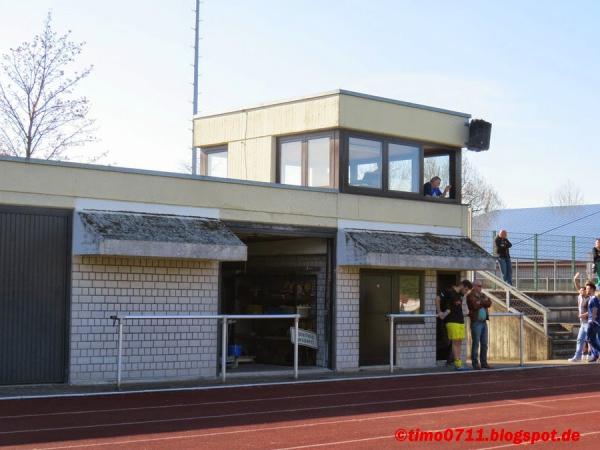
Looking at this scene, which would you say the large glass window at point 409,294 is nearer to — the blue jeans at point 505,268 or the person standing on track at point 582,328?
the person standing on track at point 582,328

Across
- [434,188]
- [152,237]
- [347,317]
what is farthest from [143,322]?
[434,188]

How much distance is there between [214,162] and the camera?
24766 millimetres

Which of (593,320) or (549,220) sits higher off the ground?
(549,220)

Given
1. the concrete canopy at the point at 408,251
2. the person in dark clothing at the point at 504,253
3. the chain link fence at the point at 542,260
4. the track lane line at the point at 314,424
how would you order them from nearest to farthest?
the track lane line at the point at 314,424
the concrete canopy at the point at 408,251
the person in dark clothing at the point at 504,253
the chain link fence at the point at 542,260

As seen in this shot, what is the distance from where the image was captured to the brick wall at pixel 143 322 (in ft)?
58.0

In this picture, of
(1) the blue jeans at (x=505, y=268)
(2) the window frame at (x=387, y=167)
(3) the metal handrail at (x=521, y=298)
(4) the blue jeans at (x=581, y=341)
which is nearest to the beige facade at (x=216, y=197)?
(2) the window frame at (x=387, y=167)

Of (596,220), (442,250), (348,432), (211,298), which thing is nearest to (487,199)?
(596,220)

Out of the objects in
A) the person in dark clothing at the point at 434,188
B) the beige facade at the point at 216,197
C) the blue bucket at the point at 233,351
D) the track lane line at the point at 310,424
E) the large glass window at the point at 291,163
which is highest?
the large glass window at the point at 291,163

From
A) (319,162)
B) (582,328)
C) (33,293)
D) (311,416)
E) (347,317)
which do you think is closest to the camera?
(311,416)

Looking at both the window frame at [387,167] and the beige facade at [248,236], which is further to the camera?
the window frame at [387,167]

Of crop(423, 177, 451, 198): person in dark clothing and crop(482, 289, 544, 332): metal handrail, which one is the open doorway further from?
crop(482, 289, 544, 332): metal handrail

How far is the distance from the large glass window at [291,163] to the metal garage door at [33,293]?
6.36 metres

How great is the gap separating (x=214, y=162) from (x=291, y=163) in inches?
107

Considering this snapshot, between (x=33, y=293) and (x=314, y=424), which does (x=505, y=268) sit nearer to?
(x=33, y=293)
